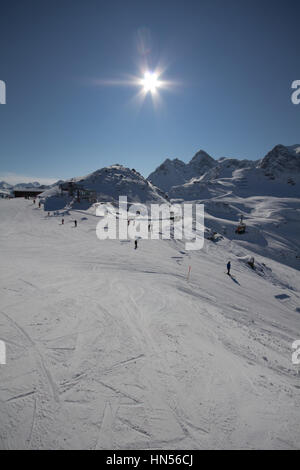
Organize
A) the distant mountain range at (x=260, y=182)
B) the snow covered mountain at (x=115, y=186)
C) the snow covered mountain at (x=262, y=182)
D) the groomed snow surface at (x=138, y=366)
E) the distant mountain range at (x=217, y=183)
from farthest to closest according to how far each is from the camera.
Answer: the distant mountain range at (x=260, y=182) → the snow covered mountain at (x=262, y=182) → the distant mountain range at (x=217, y=183) → the snow covered mountain at (x=115, y=186) → the groomed snow surface at (x=138, y=366)

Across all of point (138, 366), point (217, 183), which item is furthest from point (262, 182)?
point (138, 366)

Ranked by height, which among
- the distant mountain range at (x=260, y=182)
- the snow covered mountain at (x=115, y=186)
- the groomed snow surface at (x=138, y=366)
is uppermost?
the distant mountain range at (x=260, y=182)

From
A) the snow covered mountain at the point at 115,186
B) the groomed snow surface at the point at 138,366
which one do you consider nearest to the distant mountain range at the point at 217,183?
the snow covered mountain at the point at 115,186

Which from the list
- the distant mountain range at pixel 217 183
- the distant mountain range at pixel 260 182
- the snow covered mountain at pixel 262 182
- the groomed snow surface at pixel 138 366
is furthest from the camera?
the distant mountain range at pixel 260 182

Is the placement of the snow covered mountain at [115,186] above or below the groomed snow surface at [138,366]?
above

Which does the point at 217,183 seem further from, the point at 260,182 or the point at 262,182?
the point at 262,182

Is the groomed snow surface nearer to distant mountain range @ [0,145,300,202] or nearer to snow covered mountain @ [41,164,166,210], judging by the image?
snow covered mountain @ [41,164,166,210]

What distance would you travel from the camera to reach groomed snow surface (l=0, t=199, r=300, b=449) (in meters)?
4.30

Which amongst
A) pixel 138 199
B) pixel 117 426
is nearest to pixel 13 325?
pixel 117 426

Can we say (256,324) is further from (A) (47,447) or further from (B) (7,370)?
(B) (7,370)

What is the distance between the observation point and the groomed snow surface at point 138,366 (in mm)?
4305

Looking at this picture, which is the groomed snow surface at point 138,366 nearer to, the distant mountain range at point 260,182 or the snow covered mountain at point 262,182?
the distant mountain range at point 260,182

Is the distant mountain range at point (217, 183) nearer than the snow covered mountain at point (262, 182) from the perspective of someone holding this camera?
Yes
